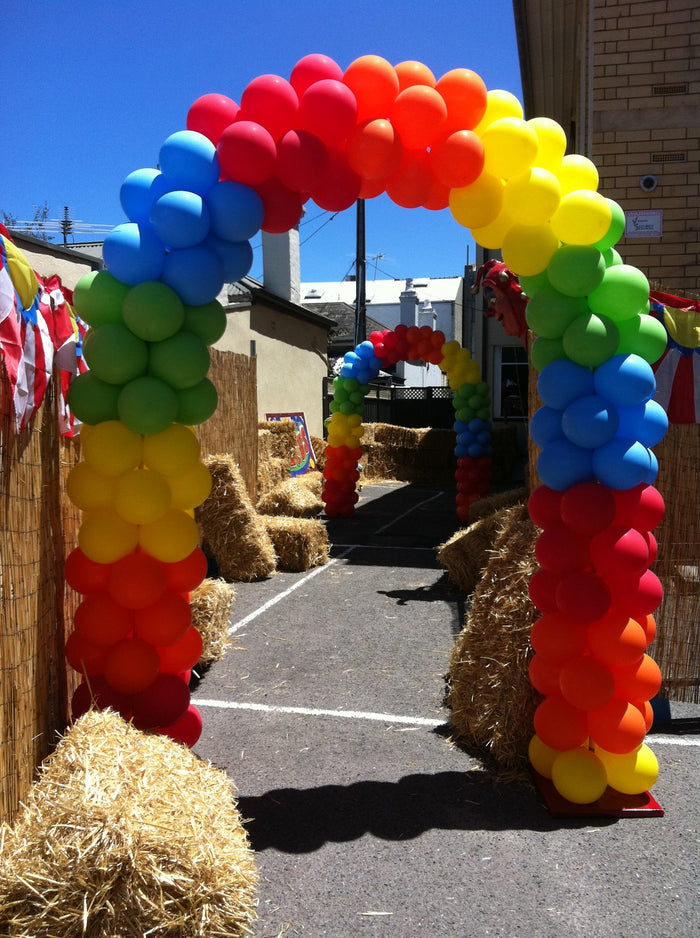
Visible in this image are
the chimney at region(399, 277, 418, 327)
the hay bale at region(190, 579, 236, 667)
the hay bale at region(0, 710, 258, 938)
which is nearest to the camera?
the hay bale at region(0, 710, 258, 938)

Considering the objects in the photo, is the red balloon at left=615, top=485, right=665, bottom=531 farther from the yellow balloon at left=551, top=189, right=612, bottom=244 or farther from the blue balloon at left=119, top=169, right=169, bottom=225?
the blue balloon at left=119, top=169, right=169, bottom=225

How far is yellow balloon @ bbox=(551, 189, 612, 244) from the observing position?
3.43 m

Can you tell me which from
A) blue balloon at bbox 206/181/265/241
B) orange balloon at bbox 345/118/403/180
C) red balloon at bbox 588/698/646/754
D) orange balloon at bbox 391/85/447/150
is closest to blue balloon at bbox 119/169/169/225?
blue balloon at bbox 206/181/265/241

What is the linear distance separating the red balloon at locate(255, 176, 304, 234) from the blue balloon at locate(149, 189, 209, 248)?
342 mm

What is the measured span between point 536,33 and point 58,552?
9933mm

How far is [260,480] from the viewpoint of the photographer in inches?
482

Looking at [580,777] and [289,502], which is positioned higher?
[289,502]

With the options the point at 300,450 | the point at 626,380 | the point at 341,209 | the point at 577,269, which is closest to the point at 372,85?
the point at 341,209

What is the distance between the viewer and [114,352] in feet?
11.1

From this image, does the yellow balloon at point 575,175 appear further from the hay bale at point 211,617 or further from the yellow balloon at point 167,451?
the hay bale at point 211,617

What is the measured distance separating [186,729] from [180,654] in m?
0.43

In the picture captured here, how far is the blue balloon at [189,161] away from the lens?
3.38m

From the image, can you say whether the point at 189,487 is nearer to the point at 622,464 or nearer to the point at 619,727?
the point at 622,464

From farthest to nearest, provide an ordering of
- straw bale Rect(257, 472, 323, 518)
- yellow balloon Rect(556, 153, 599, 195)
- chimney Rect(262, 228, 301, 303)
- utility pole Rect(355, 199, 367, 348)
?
utility pole Rect(355, 199, 367, 348)
chimney Rect(262, 228, 301, 303)
straw bale Rect(257, 472, 323, 518)
yellow balloon Rect(556, 153, 599, 195)
